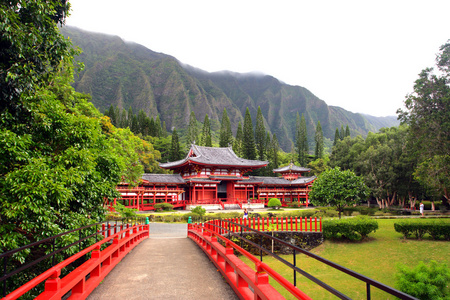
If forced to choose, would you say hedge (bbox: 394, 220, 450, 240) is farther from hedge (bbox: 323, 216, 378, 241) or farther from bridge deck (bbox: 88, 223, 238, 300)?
bridge deck (bbox: 88, 223, 238, 300)

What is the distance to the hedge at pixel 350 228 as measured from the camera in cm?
1684

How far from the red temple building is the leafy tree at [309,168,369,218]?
53.8ft

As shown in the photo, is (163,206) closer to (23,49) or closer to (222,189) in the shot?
(222,189)

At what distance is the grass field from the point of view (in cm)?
1131

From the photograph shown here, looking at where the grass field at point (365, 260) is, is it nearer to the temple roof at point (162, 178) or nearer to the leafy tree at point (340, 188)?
the leafy tree at point (340, 188)

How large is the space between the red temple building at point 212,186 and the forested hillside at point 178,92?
88852 millimetres

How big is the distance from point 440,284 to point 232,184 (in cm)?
3225

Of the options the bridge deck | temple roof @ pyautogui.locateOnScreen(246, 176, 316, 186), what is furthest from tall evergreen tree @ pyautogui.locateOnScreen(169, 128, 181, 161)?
the bridge deck

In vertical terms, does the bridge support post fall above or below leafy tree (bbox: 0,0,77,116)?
below

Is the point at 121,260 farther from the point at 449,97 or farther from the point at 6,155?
the point at 449,97

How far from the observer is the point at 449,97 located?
70.8ft

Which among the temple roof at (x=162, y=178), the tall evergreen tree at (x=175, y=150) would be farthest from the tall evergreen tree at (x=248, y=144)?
the temple roof at (x=162, y=178)

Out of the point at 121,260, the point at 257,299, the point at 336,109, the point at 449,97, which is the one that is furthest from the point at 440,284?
the point at 336,109

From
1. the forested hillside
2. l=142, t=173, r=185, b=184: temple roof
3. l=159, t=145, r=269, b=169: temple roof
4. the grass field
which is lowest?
the grass field
